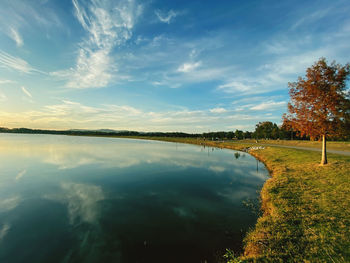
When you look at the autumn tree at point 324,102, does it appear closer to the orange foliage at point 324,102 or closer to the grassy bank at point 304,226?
the orange foliage at point 324,102

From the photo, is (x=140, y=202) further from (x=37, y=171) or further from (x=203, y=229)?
(x=37, y=171)

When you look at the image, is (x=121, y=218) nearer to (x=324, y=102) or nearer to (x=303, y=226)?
(x=303, y=226)

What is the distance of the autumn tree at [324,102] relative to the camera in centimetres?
1728

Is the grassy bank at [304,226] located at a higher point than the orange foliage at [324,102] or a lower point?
lower

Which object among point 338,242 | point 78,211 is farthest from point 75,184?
point 338,242

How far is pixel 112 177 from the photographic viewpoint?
2056cm

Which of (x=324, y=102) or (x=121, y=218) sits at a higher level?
(x=324, y=102)

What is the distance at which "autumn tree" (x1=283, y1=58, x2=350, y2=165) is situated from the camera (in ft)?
56.7

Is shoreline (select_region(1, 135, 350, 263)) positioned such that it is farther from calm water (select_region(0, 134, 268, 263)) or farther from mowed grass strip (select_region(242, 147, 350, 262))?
calm water (select_region(0, 134, 268, 263))

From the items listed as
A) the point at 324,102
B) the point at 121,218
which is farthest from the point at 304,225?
the point at 324,102

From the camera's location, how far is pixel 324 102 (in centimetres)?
1767

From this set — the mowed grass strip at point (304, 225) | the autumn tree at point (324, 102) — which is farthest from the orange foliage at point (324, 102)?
the mowed grass strip at point (304, 225)

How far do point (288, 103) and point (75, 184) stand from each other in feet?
92.0

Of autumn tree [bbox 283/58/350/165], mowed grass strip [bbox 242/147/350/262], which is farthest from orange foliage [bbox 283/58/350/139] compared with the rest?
mowed grass strip [bbox 242/147/350/262]
